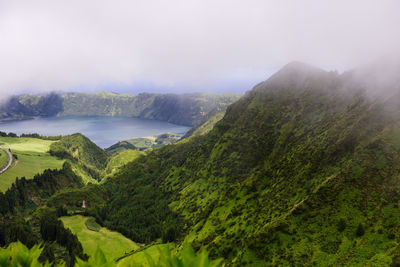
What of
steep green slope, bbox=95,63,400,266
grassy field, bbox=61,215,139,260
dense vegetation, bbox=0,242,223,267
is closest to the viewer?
dense vegetation, bbox=0,242,223,267

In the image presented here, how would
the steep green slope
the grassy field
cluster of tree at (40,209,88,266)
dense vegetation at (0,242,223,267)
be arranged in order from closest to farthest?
dense vegetation at (0,242,223,267)
the steep green slope
cluster of tree at (40,209,88,266)
the grassy field

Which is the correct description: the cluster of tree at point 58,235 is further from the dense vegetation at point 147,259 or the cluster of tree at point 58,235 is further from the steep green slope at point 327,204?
the dense vegetation at point 147,259

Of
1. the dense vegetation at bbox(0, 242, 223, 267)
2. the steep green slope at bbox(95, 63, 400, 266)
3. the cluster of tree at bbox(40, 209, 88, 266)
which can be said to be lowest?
the cluster of tree at bbox(40, 209, 88, 266)

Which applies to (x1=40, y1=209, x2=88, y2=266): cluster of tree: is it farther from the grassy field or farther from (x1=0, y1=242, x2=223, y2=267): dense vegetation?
(x1=0, y1=242, x2=223, y2=267): dense vegetation

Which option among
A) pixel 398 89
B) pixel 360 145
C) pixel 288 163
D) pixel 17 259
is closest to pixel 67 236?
pixel 288 163

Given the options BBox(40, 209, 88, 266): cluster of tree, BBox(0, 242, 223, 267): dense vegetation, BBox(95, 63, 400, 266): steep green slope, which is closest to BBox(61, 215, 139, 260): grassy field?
BBox(40, 209, 88, 266): cluster of tree

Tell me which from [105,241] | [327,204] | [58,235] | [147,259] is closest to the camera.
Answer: [147,259]

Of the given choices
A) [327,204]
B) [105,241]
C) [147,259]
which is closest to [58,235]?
[105,241]

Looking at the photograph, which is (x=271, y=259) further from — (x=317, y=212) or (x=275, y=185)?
(x=275, y=185)

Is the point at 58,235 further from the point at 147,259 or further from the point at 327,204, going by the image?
the point at 147,259

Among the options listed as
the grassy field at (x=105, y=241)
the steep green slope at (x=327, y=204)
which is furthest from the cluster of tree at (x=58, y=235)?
the steep green slope at (x=327, y=204)

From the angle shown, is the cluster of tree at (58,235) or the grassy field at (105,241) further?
the grassy field at (105,241)
